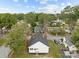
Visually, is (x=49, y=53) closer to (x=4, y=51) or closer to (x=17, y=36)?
(x=17, y=36)

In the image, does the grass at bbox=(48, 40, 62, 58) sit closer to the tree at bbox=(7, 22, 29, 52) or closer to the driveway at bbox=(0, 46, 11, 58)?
the tree at bbox=(7, 22, 29, 52)

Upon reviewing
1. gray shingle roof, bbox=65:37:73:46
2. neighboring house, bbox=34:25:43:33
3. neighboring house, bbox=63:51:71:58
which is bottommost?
neighboring house, bbox=63:51:71:58

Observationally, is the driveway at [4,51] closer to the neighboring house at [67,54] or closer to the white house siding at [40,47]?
the white house siding at [40,47]

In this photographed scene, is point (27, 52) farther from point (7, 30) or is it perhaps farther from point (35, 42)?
point (7, 30)

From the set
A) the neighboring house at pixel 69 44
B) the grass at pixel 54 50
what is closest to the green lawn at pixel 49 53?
the grass at pixel 54 50

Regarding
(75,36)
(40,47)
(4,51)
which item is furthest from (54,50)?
(4,51)

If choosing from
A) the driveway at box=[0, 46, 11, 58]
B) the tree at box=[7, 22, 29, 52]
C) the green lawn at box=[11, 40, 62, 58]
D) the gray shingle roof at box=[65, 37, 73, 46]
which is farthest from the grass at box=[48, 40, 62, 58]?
the driveway at box=[0, 46, 11, 58]

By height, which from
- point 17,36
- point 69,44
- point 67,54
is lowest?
point 67,54

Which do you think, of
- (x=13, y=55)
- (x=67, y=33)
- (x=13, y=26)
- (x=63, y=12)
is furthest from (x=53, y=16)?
(x=13, y=55)
